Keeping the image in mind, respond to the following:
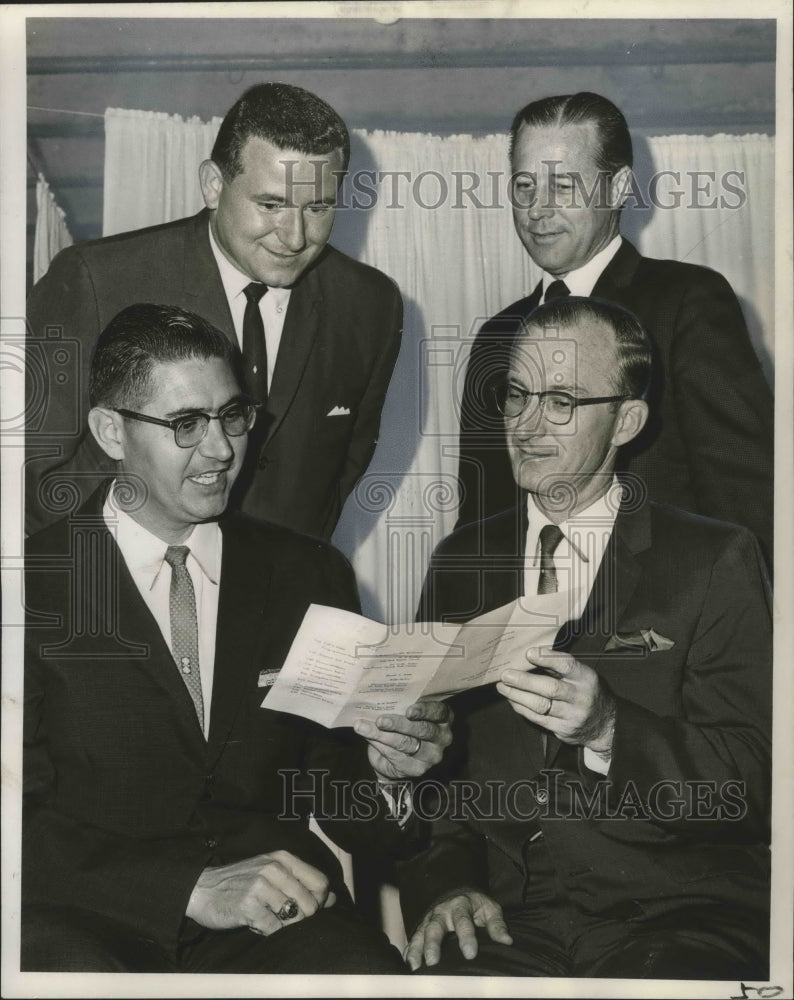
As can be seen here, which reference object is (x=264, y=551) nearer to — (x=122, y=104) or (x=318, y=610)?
(x=318, y=610)

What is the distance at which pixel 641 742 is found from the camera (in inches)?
119

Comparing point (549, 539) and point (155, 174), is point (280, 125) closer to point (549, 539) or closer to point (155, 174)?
point (155, 174)

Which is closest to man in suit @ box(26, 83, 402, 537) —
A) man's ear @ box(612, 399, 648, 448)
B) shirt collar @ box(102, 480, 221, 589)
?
shirt collar @ box(102, 480, 221, 589)

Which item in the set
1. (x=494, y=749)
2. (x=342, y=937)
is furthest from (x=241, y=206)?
(x=342, y=937)

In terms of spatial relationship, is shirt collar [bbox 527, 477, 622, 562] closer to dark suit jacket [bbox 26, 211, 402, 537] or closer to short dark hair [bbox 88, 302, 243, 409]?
dark suit jacket [bbox 26, 211, 402, 537]

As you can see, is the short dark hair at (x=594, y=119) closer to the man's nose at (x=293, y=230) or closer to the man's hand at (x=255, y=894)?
the man's nose at (x=293, y=230)

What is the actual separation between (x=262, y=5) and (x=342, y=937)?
91.7 inches

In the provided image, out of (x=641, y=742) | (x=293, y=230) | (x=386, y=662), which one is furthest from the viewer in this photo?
(x=293, y=230)

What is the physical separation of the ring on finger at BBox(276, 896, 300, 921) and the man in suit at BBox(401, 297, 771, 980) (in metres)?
0.28

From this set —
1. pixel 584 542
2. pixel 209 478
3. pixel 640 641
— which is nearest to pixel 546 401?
pixel 584 542

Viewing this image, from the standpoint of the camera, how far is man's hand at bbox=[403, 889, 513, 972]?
3016 mm

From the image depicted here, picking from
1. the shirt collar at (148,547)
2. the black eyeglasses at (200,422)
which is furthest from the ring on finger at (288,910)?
the black eyeglasses at (200,422)

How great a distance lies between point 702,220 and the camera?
316 cm

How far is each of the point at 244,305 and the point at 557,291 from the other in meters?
0.79
